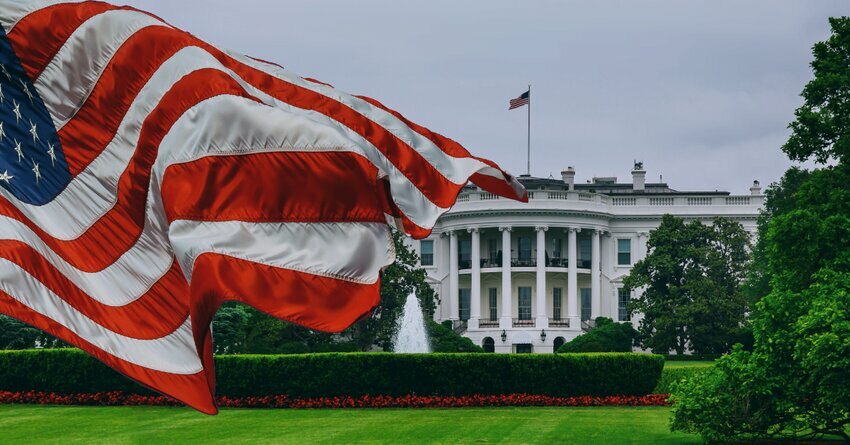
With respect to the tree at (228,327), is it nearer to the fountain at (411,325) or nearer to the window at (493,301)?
the fountain at (411,325)

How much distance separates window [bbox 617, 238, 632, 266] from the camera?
232 feet

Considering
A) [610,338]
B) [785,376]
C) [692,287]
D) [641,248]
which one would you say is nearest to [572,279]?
[641,248]

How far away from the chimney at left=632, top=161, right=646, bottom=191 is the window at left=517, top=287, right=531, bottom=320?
1016cm

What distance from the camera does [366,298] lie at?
6578 millimetres

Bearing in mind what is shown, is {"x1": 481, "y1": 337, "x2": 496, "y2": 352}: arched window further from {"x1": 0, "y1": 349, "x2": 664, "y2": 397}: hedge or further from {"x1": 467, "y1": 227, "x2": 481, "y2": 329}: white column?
{"x1": 0, "y1": 349, "x2": 664, "y2": 397}: hedge

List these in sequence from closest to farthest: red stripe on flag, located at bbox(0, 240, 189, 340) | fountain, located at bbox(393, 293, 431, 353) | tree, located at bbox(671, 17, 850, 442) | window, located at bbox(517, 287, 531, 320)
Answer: red stripe on flag, located at bbox(0, 240, 189, 340)
tree, located at bbox(671, 17, 850, 442)
fountain, located at bbox(393, 293, 431, 353)
window, located at bbox(517, 287, 531, 320)

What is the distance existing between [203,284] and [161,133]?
121cm

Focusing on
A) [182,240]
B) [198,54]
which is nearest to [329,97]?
[198,54]

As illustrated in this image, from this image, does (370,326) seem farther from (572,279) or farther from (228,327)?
(228,327)

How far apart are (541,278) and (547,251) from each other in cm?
266

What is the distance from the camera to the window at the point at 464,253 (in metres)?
70.1

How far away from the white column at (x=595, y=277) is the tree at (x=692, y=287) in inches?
418

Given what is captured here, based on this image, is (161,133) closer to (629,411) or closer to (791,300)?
(791,300)

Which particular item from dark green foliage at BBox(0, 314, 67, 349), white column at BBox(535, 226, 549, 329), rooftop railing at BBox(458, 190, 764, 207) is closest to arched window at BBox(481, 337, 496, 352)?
white column at BBox(535, 226, 549, 329)
